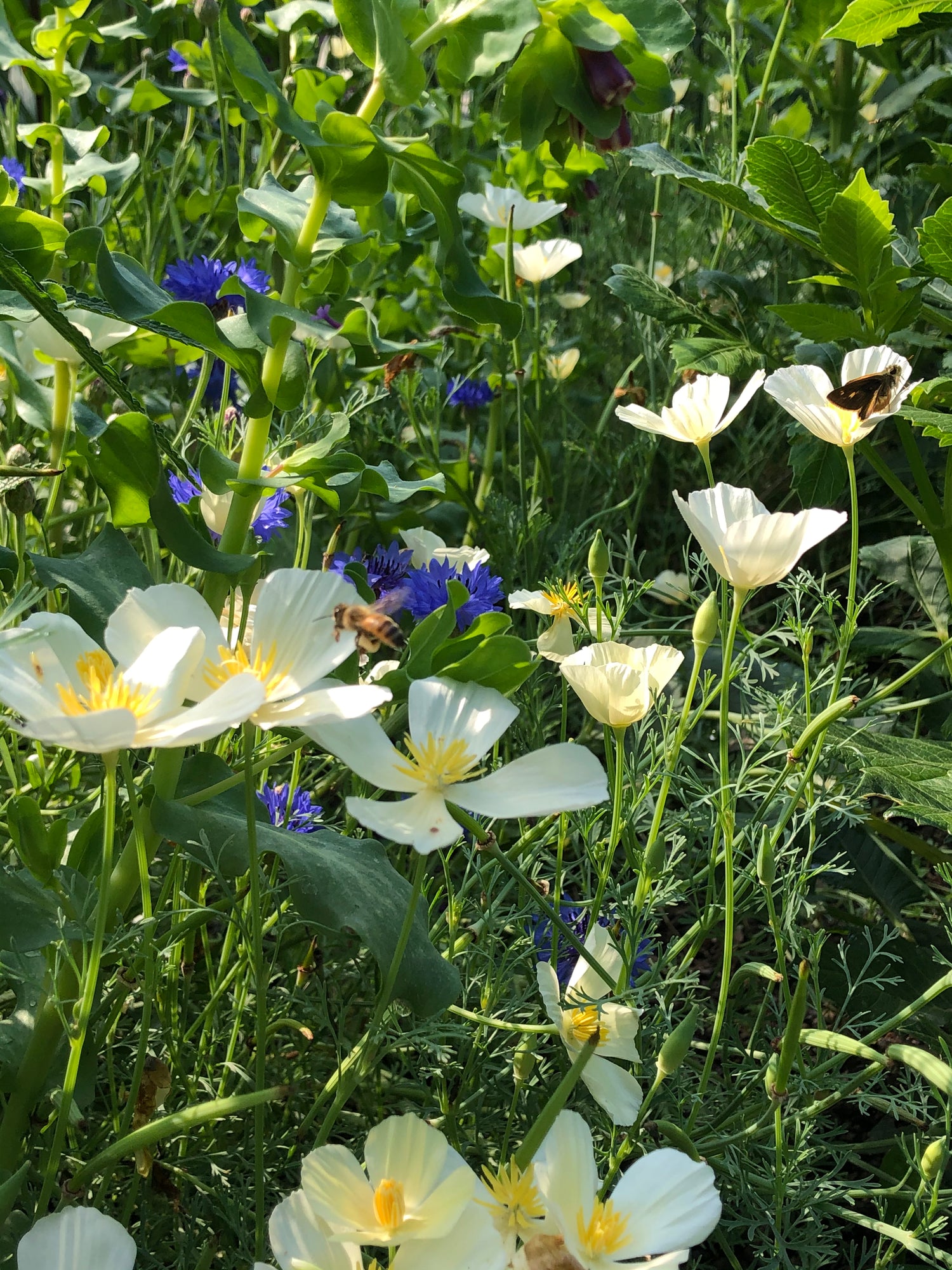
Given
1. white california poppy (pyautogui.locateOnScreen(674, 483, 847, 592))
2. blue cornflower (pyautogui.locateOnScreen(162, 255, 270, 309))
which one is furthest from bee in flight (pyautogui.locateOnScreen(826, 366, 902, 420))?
blue cornflower (pyautogui.locateOnScreen(162, 255, 270, 309))

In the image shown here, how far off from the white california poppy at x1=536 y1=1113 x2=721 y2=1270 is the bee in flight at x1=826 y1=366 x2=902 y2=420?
392 mm

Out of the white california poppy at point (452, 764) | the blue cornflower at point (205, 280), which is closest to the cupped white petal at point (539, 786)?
the white california poppy at point (452, 764)

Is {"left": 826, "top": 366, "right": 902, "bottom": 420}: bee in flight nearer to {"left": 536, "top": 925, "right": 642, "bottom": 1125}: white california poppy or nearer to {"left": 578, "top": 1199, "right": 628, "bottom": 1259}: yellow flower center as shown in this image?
{"left": 536, "top": 925, "right": 642, "bottom": 1125}: white california poppy

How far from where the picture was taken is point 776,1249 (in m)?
0.60

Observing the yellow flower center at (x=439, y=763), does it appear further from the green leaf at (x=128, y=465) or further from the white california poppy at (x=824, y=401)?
the white california poppy at (x=824, y=401)

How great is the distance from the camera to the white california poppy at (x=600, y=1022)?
0.56 meters

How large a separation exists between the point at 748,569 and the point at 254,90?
1.04 ft

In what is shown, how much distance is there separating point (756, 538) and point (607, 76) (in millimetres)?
240

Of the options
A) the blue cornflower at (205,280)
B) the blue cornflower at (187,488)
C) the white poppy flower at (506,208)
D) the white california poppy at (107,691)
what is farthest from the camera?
the white poppy flower at (506,208)

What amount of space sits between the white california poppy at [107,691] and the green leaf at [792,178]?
529 mm

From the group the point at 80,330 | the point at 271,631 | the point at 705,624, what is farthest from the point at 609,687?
the point at 80,330

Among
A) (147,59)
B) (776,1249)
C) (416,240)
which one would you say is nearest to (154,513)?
(776,1249)

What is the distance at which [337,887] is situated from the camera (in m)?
0.49

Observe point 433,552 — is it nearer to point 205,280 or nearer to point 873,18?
point 205,280
